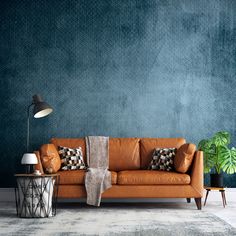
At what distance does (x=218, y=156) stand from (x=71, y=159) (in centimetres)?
187

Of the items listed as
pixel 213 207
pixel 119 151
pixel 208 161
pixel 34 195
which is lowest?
pixel 213 207

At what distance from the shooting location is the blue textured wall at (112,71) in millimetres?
7266

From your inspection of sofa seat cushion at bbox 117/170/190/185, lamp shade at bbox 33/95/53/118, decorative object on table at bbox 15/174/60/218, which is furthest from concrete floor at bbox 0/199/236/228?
lamp shade at bbox 33/95/53/118

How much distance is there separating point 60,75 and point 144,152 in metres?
1.62

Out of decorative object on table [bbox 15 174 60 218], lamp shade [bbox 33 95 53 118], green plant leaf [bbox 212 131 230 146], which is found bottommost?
decorative object on table [bbox 15 174 60 218]

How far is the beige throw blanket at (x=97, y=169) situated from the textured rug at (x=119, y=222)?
199mm

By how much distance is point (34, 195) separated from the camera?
555 cm

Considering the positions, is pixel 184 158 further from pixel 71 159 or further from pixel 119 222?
pixel 119 222

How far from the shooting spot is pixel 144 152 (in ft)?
22.6

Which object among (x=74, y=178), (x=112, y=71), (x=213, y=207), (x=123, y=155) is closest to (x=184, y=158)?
(x=213, y=207)

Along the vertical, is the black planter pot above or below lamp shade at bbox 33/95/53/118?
below

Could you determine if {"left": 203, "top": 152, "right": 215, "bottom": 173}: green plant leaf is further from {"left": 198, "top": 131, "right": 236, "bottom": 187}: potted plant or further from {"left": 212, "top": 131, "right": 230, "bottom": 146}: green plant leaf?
{"left": 212, "top": 131, "right": 230, "bottom": 146}: green plant leaf

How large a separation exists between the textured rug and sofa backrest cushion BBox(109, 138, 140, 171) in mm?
599

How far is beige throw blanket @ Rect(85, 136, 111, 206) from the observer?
20.1ft
